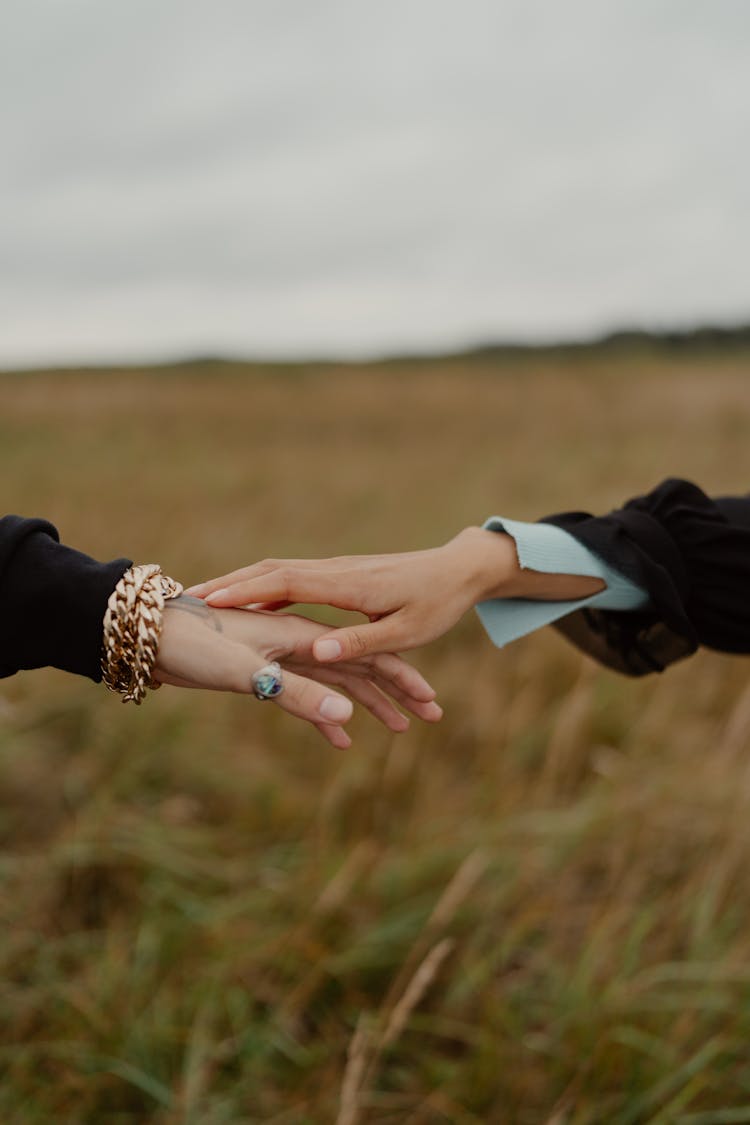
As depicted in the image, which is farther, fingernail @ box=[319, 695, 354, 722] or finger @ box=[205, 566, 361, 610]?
finger @ box=[205, 566, 361, 610]

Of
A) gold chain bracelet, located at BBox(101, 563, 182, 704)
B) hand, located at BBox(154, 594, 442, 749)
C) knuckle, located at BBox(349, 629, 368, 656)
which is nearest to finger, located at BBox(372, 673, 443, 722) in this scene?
hand, located at BBox(154, 594, 442, 749)

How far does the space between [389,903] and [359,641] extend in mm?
1253

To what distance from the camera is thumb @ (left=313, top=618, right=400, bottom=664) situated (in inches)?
44.6

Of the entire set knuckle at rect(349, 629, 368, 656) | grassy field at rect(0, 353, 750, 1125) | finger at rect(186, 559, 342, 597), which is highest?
finger at rect(186, 559, 342, 597)

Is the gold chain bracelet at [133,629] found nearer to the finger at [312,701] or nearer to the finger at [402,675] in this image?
the finger at [312,701]

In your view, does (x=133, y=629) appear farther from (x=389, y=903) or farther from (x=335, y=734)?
(x=389, y=903)

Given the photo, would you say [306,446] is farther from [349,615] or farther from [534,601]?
[534,601]

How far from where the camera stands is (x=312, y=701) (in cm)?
108

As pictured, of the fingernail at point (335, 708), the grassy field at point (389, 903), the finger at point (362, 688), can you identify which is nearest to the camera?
the fingernail at point (335, 708)

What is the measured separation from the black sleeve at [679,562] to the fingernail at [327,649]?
56cm

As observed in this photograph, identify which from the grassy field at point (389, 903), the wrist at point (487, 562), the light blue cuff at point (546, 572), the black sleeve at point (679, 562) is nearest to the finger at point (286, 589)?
the wrist at point (487, 562)

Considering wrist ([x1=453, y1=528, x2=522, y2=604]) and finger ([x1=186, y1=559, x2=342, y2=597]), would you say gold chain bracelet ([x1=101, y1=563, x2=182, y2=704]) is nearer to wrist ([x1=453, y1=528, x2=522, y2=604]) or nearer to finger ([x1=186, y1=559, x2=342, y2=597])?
finger ([x1=186, y1=559, x2=342, y2=597])

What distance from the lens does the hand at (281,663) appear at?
1.09 meters

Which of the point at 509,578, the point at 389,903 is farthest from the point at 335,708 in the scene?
the point at 389,903
